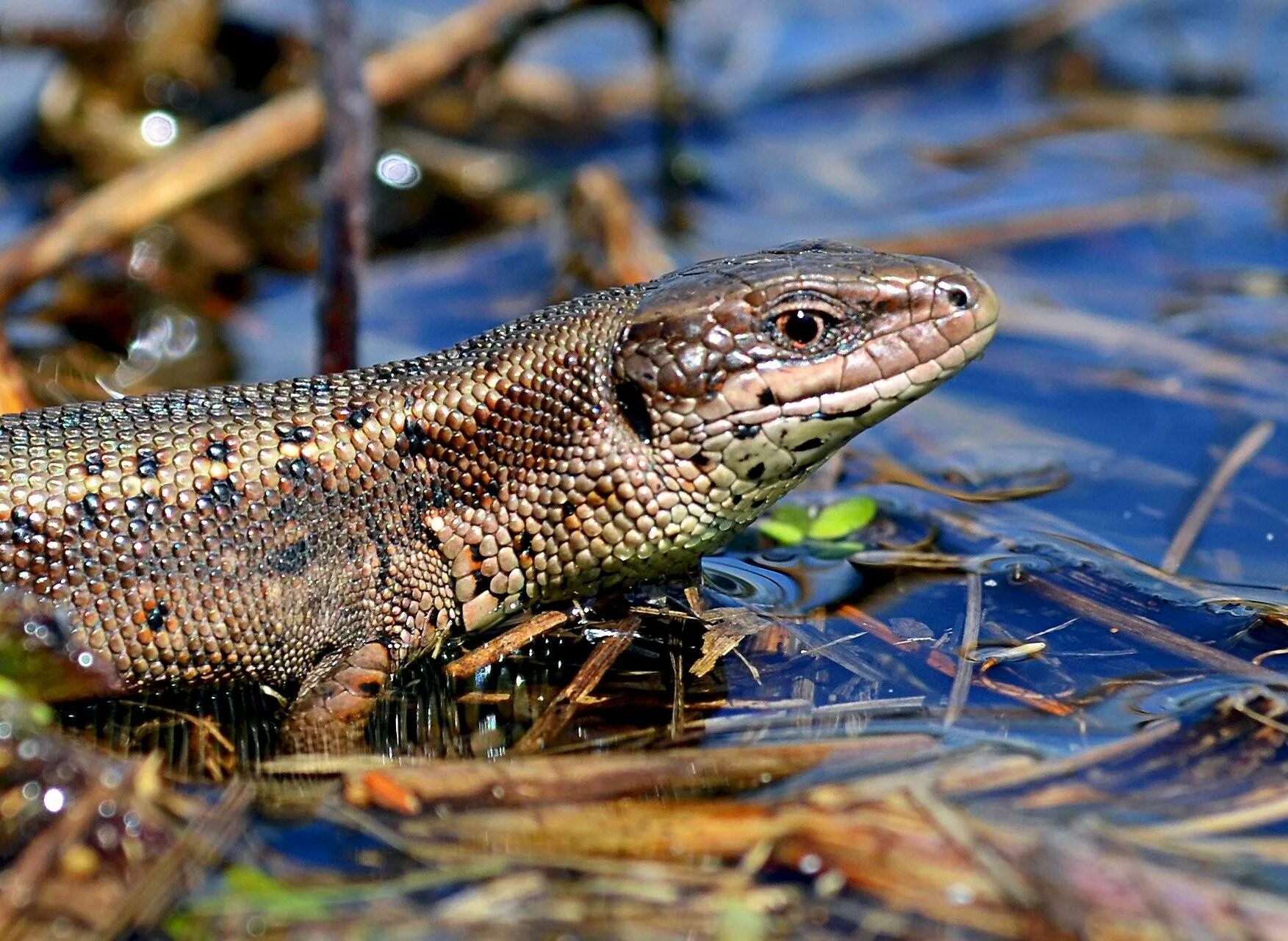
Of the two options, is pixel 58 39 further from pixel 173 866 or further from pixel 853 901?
pixel 853 901

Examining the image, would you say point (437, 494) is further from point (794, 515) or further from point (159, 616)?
point (794, 515)

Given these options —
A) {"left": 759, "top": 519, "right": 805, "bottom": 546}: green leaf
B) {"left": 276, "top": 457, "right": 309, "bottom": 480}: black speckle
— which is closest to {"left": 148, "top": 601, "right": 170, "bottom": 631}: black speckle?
{"left": 276, "top": 457, "right": 309, "bottom": 480}: black speckle

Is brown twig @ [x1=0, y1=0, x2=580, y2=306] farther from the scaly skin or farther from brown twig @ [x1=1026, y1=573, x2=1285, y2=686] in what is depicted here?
brown twig @ [x1=1026, y1=573, x2=1285, y2=686]

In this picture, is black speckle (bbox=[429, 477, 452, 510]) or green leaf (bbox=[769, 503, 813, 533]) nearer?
black speckle (bbox=[429, 477, 452, 510])

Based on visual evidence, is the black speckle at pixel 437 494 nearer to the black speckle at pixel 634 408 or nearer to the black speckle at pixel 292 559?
the black speckle at pixel 292 559

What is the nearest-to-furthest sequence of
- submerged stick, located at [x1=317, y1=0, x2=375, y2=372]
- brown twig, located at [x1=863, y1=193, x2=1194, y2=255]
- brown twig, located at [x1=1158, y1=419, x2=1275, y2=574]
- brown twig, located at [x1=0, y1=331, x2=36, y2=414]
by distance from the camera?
brown twig, located at [x1=1158, y1=419, x2=1275, y2=574] < brown twig, located at [x1=0, y1=331, x2=36, y2=414] < submerged stick, located at [x1=317, y1=0, x2=375, y2=372] < brown twig, located at [x1=863, y1=193, x2=1194, y2=255]

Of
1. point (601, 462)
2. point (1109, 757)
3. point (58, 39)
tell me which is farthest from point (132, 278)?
point (1109, 757)
